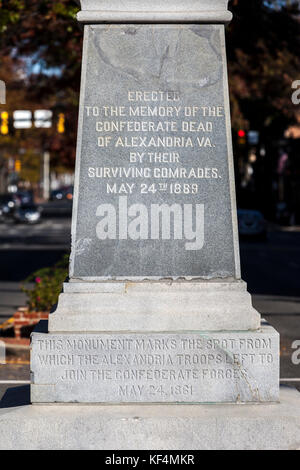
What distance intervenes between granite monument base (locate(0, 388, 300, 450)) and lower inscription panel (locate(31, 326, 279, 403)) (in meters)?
0.24

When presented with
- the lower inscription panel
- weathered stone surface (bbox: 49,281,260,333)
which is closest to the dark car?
weathered stone surface (bbox: 49,281,260,333)

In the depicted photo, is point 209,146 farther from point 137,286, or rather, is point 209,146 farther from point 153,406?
point 153,406

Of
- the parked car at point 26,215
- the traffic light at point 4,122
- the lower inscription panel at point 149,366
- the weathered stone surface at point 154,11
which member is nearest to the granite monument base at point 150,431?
the lower inscription panel at point 149,366

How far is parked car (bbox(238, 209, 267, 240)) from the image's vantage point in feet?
131

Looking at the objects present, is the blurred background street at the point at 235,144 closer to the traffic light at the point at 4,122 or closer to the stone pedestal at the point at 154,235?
the traffic light at the point at 4,122

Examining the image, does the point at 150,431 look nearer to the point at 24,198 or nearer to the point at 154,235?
the point at 154,235

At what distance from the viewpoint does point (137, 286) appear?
6.76m

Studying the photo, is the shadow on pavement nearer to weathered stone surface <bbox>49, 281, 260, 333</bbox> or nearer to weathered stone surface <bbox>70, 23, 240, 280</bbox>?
weathered stone surface <bbox>49, 281, 260, 333</bbox>

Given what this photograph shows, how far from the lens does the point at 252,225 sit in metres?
39.8

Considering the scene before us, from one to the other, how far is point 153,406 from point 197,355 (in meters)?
0.44

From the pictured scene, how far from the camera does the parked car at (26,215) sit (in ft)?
198

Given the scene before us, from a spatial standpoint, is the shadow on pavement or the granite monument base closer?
the granite monument base

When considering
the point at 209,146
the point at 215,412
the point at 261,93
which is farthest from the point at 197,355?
the point at 261,93

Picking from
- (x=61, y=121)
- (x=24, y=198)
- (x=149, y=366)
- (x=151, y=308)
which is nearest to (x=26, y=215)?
(x=24, y=198)
